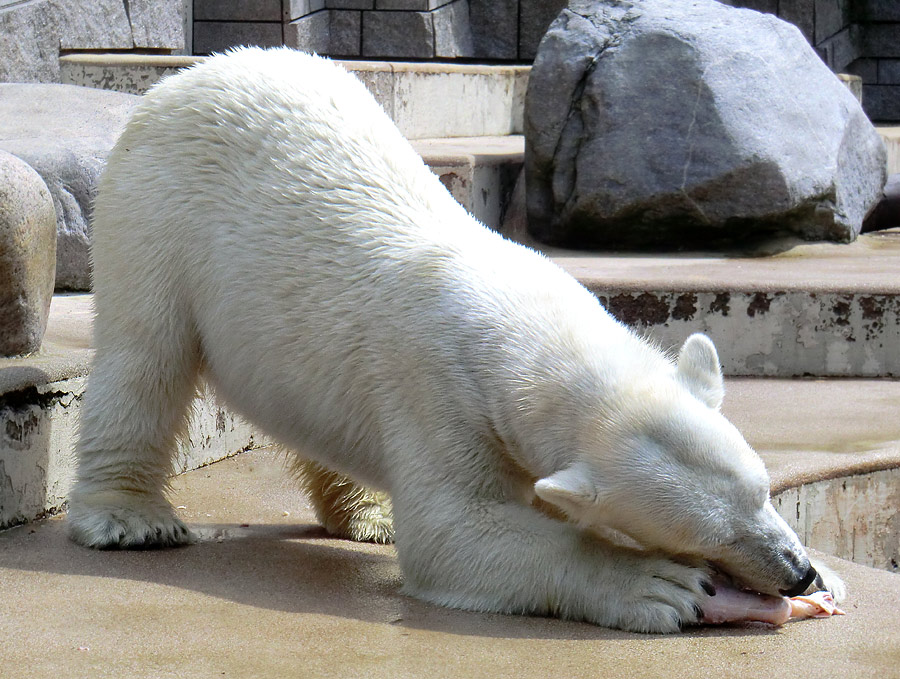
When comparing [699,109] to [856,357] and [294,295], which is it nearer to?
[856,357]

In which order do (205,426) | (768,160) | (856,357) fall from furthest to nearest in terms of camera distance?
(768,160) → (856,357) → (205,426)

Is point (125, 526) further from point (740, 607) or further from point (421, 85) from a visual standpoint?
point (421, 85)

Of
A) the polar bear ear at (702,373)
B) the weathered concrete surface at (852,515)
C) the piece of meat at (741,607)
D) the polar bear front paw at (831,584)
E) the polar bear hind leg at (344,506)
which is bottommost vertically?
the weathered concrete surface at (852,515)

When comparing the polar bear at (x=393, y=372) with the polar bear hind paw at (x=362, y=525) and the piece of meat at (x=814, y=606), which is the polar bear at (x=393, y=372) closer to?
the polar bear hind paw at (x=362, y=525)

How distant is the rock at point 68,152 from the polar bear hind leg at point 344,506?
201 cm

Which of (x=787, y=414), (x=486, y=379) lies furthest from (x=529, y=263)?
(x=787, y=414)

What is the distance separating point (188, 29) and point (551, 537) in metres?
8.81

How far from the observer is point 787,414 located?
470 cm

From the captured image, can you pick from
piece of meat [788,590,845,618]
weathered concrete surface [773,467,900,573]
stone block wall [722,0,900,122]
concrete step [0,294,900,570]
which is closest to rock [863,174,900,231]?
concrete step [0,294,900,570]

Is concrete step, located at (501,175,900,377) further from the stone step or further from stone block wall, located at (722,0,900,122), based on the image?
stone block wall, located at (722,0,900,122)

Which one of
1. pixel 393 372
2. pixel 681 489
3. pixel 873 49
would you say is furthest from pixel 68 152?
pixel 873 49

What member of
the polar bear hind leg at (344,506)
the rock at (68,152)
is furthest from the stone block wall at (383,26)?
the polar bear hind leg at (344,506)

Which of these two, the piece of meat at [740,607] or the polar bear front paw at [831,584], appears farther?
the polar bear front paw at [831,584]

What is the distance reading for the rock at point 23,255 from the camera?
3.41 meters
